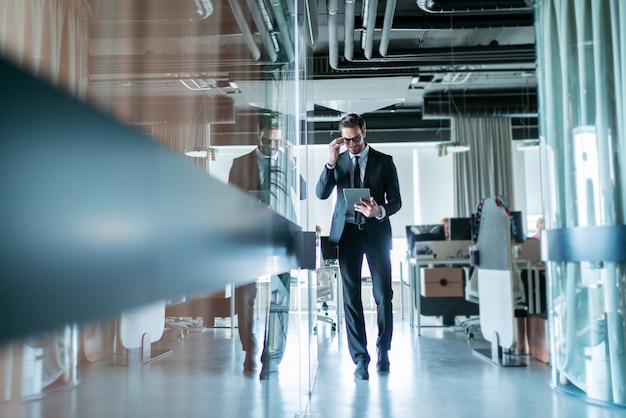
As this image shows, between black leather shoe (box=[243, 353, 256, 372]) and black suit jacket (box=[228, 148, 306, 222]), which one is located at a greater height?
black suit jacket (box=[228, 148, 306, 222])

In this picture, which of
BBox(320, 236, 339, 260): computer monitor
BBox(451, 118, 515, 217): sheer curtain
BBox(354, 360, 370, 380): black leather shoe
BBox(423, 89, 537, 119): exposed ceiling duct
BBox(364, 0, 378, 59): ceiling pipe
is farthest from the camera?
BBox(451, 118, 515, 217): sheer curtain

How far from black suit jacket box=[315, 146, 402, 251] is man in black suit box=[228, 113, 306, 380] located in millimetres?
1558

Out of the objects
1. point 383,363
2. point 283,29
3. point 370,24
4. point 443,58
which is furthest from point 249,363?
point 443,58

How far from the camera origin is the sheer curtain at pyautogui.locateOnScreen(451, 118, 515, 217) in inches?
365

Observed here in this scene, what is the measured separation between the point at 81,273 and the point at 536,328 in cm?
380

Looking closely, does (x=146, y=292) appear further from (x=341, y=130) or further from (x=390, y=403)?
(x=341, y=130)

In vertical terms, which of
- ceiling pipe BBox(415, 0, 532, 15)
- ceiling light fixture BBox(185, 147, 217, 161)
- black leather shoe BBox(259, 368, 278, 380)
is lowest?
black leather shoe BBox(259, 368, 278, 380)

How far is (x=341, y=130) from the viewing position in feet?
10.5

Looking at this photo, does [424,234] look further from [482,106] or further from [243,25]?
[243,25]

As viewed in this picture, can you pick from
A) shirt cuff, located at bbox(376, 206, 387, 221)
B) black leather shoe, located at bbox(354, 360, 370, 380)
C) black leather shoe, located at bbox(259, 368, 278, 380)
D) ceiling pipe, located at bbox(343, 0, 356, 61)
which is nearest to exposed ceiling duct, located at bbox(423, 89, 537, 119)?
ceiling pipe, located at bbox(343, 0, 356, 61)

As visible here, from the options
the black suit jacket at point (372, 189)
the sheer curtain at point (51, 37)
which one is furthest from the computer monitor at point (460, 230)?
the sheer curtain at point (51, 37)

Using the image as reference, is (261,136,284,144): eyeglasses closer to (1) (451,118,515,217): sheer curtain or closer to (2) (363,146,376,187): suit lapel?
(2) (363,146,376,187): suit lapel

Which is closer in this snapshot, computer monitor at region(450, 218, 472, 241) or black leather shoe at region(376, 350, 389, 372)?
black leather shoe at region(376, 350, 389, 372)

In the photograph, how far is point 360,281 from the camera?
120 inches
